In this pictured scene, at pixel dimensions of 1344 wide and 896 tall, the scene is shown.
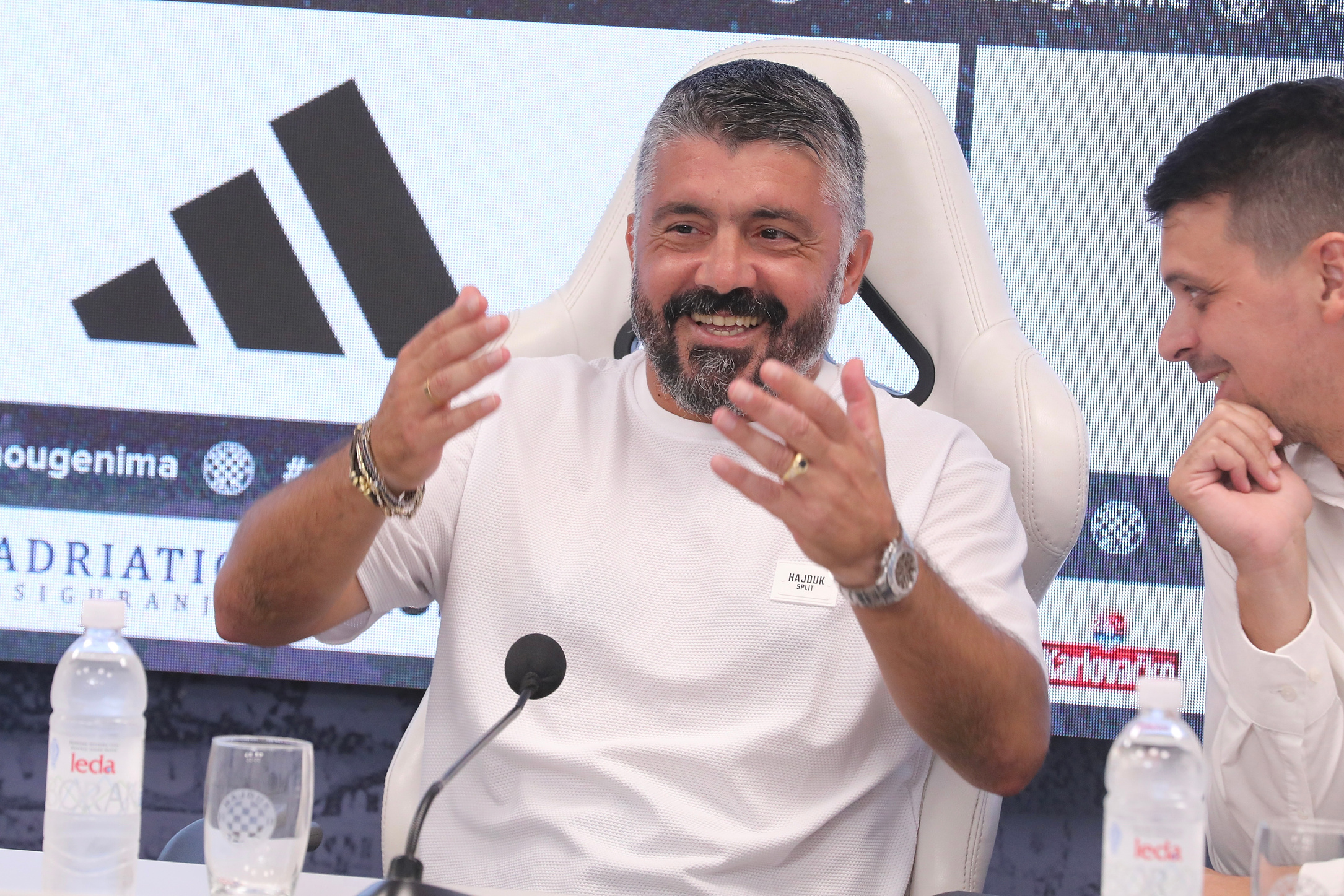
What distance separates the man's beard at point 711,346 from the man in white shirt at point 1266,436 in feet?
1.39

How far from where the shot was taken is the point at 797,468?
1074 mm

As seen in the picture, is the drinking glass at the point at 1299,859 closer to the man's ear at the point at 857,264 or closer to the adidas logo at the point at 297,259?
the man's ear at the point at 857,264

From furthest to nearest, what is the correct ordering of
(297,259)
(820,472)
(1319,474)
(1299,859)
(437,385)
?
(297,259) → (1319,474) → (437,385) → (820,472) → (1299,859)

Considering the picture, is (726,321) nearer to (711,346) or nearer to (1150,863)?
(711,346)

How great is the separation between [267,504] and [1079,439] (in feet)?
2.85

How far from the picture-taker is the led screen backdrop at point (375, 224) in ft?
7.89

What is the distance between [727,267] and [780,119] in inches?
7.0

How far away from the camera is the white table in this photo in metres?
0.92

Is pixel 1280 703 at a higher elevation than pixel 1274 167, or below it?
below

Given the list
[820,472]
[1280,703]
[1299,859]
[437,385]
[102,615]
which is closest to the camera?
[1299,859]

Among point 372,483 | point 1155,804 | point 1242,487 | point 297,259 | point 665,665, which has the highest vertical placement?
point 297,259

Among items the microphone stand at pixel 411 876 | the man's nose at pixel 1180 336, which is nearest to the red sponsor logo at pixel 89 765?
the microphone stand at pixel 411 876

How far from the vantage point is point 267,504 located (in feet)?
4.49

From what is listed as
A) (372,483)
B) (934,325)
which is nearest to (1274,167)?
(934,325)
